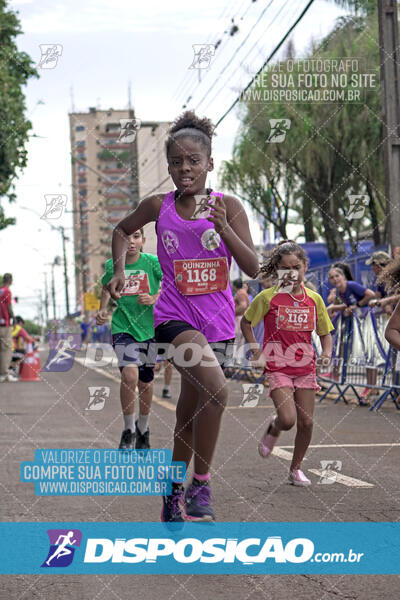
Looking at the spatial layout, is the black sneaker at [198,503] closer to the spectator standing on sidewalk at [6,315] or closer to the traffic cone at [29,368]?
the spectator standing on sidewalk at [6,315]

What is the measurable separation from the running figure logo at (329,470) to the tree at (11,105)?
63.6 feet

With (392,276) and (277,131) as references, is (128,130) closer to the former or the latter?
(392,276)

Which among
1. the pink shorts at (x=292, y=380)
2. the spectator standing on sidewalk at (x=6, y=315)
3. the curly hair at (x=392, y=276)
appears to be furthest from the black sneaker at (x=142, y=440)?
the spectator standing on sidewalk at (x=6, y=315)

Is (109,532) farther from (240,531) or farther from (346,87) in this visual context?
(346,87)

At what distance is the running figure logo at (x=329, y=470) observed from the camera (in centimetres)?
662

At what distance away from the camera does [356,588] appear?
158 inches

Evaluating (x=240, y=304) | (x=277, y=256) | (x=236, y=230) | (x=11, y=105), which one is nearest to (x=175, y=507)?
(x=236, y=230)

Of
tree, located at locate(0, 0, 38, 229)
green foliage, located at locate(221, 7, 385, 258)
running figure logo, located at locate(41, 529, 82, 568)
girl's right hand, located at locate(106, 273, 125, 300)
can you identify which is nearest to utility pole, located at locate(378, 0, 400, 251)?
girl's right hand, located at locate(106, 273, 125, 300)

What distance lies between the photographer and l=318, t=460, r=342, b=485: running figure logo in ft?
21.7

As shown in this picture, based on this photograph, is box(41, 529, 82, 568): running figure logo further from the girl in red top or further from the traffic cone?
the traffic cone

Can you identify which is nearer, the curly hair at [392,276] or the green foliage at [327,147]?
the curly hair at [392,276]

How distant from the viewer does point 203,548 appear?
15.2ft

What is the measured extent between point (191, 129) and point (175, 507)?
70.6 inches

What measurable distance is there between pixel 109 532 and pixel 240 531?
2.08 feet
